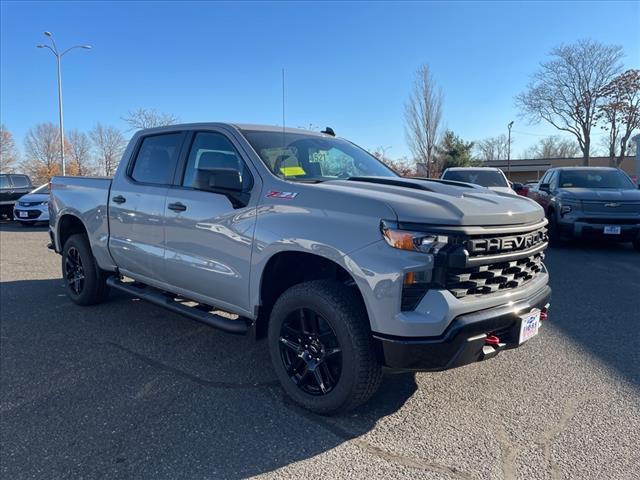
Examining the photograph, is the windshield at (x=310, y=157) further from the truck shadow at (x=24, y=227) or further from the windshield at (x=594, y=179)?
the truck shadow at (x=24, y=227)

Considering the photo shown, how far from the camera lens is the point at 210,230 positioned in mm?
3557

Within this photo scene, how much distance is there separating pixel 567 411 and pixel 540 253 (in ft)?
3.40

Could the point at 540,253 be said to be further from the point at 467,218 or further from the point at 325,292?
the point at 325,292

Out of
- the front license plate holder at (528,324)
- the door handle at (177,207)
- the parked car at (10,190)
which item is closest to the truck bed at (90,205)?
the door handle at (177,207)

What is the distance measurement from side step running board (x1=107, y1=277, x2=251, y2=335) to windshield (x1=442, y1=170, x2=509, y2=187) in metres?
9.36

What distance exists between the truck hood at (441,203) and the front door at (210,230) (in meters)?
0.66

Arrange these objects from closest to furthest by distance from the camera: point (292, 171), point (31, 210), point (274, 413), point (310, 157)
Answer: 1. point (274, 413)
2. point (292, 171)
3. point (310, 157)
4. point (31, 210)

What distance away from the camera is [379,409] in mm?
3074

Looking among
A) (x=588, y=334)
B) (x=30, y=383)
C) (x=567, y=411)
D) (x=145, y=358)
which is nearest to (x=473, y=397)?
(x=567, y=411)

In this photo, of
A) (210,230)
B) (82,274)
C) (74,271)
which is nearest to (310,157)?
(210,230)

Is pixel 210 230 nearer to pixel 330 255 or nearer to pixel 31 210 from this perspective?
pixel 330 255

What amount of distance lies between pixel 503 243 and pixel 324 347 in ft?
4.07

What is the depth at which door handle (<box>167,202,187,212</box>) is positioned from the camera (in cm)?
382

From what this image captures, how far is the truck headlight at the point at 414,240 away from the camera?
8.40 feet
